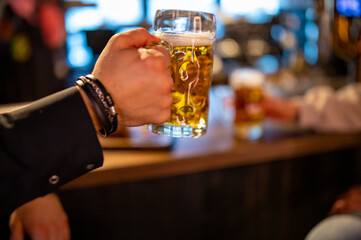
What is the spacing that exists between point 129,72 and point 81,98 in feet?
0.34

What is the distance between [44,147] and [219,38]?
5.25 m

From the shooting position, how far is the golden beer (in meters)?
1.81

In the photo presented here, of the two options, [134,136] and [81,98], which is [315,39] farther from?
[81,98]

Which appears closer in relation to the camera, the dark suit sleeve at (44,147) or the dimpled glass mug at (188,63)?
the dark suit sleeve at (44,147)

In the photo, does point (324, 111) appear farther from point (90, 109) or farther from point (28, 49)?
point (28, 49)

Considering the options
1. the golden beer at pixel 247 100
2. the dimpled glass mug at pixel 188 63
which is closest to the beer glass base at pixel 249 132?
the golden beer at pixel 247 100

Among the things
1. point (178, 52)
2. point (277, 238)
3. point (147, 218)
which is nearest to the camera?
point (178, 52)

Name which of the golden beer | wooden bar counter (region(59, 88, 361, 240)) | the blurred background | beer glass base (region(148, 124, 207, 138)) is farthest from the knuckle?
the blurred background

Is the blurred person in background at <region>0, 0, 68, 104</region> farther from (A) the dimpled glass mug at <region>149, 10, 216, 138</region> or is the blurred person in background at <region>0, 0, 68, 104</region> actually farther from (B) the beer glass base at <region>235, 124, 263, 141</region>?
(A) the dimpled glass mug at <region>149, 10, 216, 138</region>

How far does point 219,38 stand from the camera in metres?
5.61

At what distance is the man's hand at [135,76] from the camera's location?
2.12 ft

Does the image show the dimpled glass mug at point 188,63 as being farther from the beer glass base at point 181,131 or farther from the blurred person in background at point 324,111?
the blurred person in background at point 324,111

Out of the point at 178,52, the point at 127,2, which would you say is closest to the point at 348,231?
the point at 178,52

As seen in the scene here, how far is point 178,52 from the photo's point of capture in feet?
2.55
